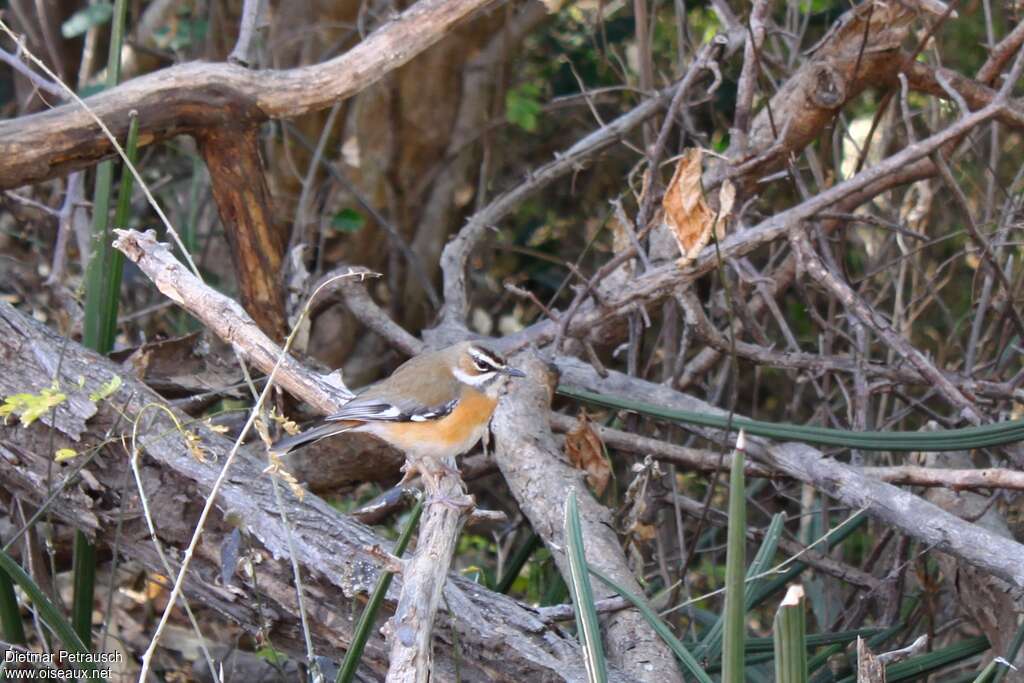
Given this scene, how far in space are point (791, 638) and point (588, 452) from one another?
8.29 feet

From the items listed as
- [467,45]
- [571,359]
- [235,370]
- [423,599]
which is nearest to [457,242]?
[571,359]

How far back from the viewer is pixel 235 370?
4816 mm

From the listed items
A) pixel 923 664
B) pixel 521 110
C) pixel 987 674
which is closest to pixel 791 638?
pixel 987 674

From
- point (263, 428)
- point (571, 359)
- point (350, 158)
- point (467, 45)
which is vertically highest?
point (467, 45)

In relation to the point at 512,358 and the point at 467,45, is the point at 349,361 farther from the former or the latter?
the point at 512,358

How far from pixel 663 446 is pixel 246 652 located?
2.15 metres

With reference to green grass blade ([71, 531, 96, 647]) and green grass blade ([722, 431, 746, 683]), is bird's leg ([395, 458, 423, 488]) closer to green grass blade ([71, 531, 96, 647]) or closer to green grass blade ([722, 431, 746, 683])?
green grass blade ([71, 531, 96, 647])

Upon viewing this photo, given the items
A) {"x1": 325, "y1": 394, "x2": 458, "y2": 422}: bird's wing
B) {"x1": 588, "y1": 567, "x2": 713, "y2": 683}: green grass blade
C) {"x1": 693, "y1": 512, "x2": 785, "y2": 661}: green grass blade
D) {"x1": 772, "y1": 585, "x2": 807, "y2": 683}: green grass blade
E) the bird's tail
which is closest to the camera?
{"x1": 772, "y1": 585, "x2": 807, "y2": 683}: green grass blade

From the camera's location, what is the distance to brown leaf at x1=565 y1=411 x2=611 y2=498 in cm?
445

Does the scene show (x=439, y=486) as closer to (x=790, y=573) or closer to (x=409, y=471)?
(x=409, y=471)

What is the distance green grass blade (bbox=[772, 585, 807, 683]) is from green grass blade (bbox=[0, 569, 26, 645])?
8.64 ft

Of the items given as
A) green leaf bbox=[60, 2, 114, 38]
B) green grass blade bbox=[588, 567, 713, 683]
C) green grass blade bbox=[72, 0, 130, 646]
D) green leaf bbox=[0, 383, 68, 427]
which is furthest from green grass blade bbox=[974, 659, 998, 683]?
green leaf bbox=[60, 2, 114, 38]

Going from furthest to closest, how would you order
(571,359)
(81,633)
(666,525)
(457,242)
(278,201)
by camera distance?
(278,201) → (666,525) → (457,242) → (571,359) → (81,633)

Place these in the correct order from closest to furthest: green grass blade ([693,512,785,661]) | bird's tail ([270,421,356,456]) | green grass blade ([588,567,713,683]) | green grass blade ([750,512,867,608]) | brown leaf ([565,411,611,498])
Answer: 1. green grass blade ([588,567,713,683])
2. green grass blade ([693,512,785,661])
3. bird's tail ([270,421,356,456])
4. green grass blade ([750,512,867,608])
5. brown leaf ([565,411,611,498])
